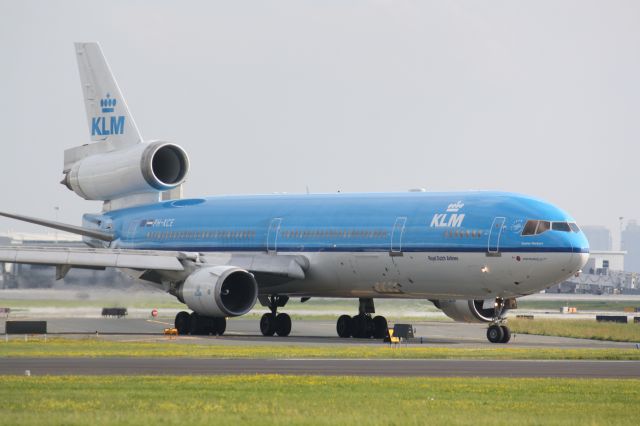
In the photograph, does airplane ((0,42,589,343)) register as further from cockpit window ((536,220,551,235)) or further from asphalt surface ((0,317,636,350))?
asphalt surface ((0,317,636,350))

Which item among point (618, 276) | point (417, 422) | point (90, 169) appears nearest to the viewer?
point (417, 422)

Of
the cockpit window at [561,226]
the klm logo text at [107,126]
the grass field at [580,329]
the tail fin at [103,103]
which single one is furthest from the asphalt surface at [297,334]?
the klm logo text at [107,126]

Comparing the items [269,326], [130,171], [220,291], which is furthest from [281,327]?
[130,171]

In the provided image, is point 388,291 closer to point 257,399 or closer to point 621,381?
point 621,381

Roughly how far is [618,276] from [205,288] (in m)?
144

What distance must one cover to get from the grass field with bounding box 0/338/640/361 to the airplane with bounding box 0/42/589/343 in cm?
370

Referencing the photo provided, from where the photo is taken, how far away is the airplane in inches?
1702

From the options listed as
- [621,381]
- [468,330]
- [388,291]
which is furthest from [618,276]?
[621,381]

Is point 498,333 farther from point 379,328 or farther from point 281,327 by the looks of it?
point 281,327

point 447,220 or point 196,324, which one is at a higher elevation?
point 447,220

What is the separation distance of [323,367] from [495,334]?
14.7 metres

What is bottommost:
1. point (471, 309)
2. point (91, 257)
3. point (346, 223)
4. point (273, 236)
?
point (471, 309)

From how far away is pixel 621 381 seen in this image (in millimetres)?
27484

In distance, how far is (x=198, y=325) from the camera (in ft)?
160
